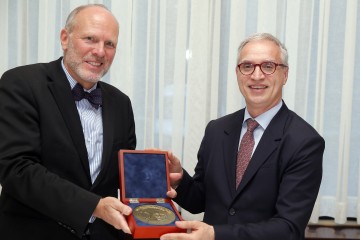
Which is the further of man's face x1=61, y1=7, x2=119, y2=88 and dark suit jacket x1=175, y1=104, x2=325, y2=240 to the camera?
man's face x1=61, y1=7, x2=119, y2=88

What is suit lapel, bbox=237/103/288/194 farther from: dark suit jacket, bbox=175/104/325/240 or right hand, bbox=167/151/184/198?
right hand, bbox=167/151/184/198

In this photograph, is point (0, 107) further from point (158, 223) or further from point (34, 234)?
point (158, 223)

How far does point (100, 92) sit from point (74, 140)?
1.09ft

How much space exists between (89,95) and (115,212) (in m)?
0.62

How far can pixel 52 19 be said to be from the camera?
116 inches

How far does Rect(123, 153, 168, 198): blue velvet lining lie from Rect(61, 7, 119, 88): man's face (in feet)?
1.42

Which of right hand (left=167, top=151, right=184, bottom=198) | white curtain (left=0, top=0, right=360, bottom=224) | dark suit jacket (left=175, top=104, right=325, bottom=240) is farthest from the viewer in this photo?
white curtain (left=0, top=0, right=360, bottom=224)

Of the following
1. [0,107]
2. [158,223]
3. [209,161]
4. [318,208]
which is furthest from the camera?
[318,208]

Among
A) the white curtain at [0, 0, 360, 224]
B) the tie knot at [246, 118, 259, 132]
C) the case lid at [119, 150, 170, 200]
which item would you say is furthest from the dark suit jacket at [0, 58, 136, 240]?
the white curtain at [0, 0, 360, 224]

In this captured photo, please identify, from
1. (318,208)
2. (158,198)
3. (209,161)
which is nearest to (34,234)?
(158,198)

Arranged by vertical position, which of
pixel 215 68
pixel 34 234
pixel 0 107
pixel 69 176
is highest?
pixel 215 68

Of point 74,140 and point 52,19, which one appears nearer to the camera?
point 74,140

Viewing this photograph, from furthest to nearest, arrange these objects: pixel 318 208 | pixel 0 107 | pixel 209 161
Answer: pixel 318 208 → pixel 209 161 → pixel 0 107

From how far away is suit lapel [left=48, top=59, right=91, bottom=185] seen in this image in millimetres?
1672
